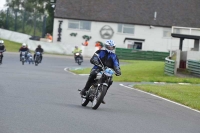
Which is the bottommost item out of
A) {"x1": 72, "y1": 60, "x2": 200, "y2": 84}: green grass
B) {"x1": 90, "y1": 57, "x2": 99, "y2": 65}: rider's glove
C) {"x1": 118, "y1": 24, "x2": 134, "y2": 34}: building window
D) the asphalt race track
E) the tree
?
{"x1": 72, "y1": 60, "x2": 200, "y2": 84}: green grass

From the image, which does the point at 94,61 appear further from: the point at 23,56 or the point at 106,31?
the point at 106,31

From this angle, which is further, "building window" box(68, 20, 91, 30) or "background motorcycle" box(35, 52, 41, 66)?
"building window" box(68, 20, 91, 30)

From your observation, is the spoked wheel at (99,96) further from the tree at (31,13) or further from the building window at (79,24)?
the tree at (31,13)

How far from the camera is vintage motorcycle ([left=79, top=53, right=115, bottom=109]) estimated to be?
574 inches

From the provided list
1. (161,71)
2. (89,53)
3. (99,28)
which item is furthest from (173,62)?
(99,28)

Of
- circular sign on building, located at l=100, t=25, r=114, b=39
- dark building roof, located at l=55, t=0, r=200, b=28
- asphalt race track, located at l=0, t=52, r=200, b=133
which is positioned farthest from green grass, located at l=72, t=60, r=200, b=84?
dark building roof, located at l=55, t=0, r=200, b=28

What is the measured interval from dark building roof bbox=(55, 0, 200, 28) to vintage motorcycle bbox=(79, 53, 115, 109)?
5724 cm

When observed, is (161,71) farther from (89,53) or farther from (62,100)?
(89,53)

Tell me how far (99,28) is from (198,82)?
43.6 metres

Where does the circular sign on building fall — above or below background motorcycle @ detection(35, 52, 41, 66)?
above

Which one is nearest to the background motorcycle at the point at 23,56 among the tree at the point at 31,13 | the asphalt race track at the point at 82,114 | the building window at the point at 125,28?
the asphalt race track at the point at 82,114

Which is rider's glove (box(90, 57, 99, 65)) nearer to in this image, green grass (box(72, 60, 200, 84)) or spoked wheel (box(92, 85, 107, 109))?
spoked wheel (box(92, 85, 107, 109))

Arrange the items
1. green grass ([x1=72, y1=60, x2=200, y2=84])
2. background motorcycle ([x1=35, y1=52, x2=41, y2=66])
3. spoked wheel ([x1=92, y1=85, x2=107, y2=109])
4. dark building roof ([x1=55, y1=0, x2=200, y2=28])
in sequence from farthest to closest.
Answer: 1. dark building roof ([x1=55, y1=0, x2=200, y2=28])
2. background motorcycle ([x1=35, y1=52, x2=41, y2=66])
3. green grass ([x1=72, y1=60, x2=200, y2=84])
4. spoked wheel ([x1=92, y1=85, x2=107, y2=109])

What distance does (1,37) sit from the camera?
244 feet
